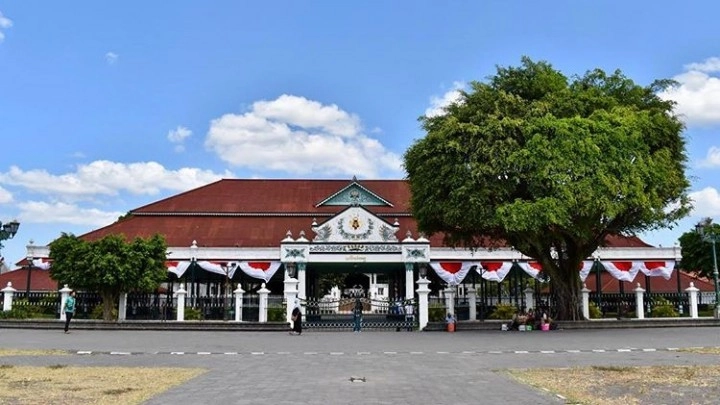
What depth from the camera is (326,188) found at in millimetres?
37562

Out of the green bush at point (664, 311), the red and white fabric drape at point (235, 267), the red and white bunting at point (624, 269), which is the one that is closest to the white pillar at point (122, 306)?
the red and white fabric drape at point (235, 267)

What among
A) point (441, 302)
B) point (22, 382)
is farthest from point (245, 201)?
point (22, 382)

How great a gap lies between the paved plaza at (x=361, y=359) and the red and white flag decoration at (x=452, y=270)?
30.3ft

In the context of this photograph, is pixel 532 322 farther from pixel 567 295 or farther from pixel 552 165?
pixel 552 165

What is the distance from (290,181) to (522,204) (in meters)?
21.0

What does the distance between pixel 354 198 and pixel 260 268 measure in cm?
752

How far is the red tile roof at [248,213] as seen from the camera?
31.9 meters

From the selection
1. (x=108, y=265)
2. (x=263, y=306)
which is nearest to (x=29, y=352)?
(x=108, y=265)

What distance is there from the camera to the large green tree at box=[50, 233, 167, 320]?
926 inches

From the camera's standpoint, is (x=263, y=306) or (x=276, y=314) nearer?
(x=263, y=306)

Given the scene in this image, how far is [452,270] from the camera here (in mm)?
29656

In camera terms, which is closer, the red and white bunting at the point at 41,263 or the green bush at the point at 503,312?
the green bush at the point at 503,312

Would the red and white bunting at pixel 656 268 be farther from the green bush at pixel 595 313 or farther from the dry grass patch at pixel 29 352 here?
the dry grass patch at pixel 29 352

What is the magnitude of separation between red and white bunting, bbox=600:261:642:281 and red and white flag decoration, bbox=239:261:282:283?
14.6m
